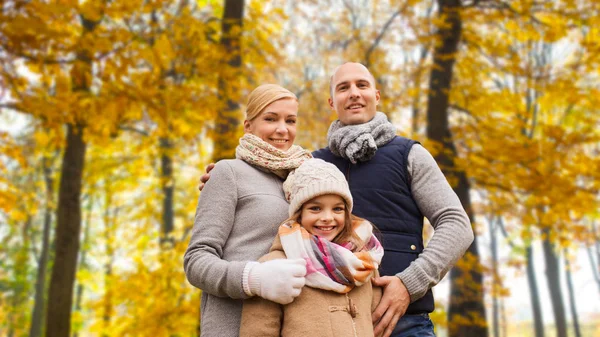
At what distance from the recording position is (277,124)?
2.21 meters

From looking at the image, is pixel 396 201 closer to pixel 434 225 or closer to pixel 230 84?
pixel 434 225

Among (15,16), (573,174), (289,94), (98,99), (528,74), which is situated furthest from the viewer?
(528,74)

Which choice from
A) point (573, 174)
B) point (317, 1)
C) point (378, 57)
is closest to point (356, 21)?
point (317, 1)

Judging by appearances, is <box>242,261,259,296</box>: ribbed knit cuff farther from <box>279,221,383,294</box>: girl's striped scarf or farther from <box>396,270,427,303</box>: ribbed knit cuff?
<box>396,270,427,303</box>: ribbed knit cuff

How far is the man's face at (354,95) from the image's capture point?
2.48 metres

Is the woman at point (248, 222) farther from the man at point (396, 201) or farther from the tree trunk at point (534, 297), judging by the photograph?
the tree trunk at point (534, 297)

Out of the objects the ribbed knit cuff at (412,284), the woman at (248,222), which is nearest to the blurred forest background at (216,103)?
the woman at (248,222)

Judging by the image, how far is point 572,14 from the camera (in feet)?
22.8

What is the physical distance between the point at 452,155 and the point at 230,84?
11.0 feet

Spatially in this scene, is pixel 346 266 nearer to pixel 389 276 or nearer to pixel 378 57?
pixel 389 276

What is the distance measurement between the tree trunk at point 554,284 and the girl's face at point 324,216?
1543cm

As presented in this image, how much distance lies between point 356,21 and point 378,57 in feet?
14.5

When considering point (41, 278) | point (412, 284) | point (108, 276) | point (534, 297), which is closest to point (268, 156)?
point (412, 284)

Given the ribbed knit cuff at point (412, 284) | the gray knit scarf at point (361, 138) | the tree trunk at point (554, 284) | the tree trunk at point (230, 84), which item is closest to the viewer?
the ribbed knit cuff at point (412, 284)
